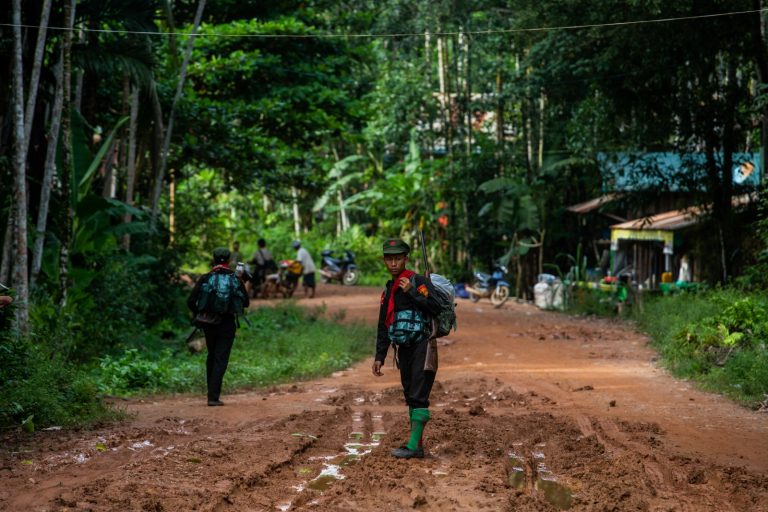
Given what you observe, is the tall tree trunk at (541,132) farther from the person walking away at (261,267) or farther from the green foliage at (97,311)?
the green foliage at (97,311)

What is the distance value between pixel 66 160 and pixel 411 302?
7345 mm

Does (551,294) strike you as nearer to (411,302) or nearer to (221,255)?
(221,255)

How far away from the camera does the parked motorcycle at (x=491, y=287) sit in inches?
1160

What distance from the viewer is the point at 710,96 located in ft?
70.8

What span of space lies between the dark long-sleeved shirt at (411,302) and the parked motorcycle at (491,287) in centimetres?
2144

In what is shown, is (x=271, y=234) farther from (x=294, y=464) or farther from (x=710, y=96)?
(x=294, y=464)

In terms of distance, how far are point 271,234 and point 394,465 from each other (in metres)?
35.8

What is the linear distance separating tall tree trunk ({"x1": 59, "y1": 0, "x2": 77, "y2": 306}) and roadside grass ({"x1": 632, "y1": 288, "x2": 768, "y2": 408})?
8746mm

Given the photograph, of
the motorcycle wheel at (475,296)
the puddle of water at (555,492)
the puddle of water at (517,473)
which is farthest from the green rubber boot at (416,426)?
the motorcycle wheel at (475,296)

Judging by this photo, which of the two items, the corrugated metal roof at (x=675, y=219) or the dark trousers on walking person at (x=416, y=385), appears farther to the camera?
the corrugated metal roof at (x=675, y=219)

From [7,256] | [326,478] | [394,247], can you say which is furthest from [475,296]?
[326,478]

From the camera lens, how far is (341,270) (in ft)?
121

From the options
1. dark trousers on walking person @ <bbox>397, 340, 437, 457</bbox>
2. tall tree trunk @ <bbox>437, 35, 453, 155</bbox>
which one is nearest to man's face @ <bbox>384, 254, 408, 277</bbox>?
dark trousers on walking person @ <bbox>397, 340, 437, 457</bbox>

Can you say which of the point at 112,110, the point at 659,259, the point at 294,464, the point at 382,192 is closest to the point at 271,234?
the point at 382,192
